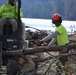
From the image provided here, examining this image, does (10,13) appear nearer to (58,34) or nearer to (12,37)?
(12,37)

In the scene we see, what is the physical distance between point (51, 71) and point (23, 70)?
2.96ft

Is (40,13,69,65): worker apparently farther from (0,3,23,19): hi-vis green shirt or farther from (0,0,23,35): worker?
(0,3,23,19): hi-vis green shirt

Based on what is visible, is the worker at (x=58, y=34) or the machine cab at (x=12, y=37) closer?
the worker at (x=58, y=34)

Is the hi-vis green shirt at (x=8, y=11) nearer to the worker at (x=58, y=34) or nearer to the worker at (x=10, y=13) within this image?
the worker at (x=10, y=13)

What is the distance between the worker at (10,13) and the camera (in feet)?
39.1

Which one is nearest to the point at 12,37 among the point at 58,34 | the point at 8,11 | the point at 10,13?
the point at 10,13

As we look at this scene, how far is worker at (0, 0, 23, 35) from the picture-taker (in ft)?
39.1

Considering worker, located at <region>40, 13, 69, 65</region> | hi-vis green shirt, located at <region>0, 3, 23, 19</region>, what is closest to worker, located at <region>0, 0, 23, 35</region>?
hi-vis green shirt, located at <region>0, 3, 23, 19</region>

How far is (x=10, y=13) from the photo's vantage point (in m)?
12.3

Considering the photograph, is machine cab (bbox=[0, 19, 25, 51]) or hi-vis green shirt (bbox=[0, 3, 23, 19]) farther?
hi-vis green shirt (bbox=[0, 3, 23, 19])

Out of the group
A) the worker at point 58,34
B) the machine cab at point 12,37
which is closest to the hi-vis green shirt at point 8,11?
the machine cab at point 12,37

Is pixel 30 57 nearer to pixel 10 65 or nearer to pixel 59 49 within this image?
pixel 10 65

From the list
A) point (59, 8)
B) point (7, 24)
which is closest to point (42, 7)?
point (59, 8)

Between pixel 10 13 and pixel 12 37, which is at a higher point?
pixel 10 13
